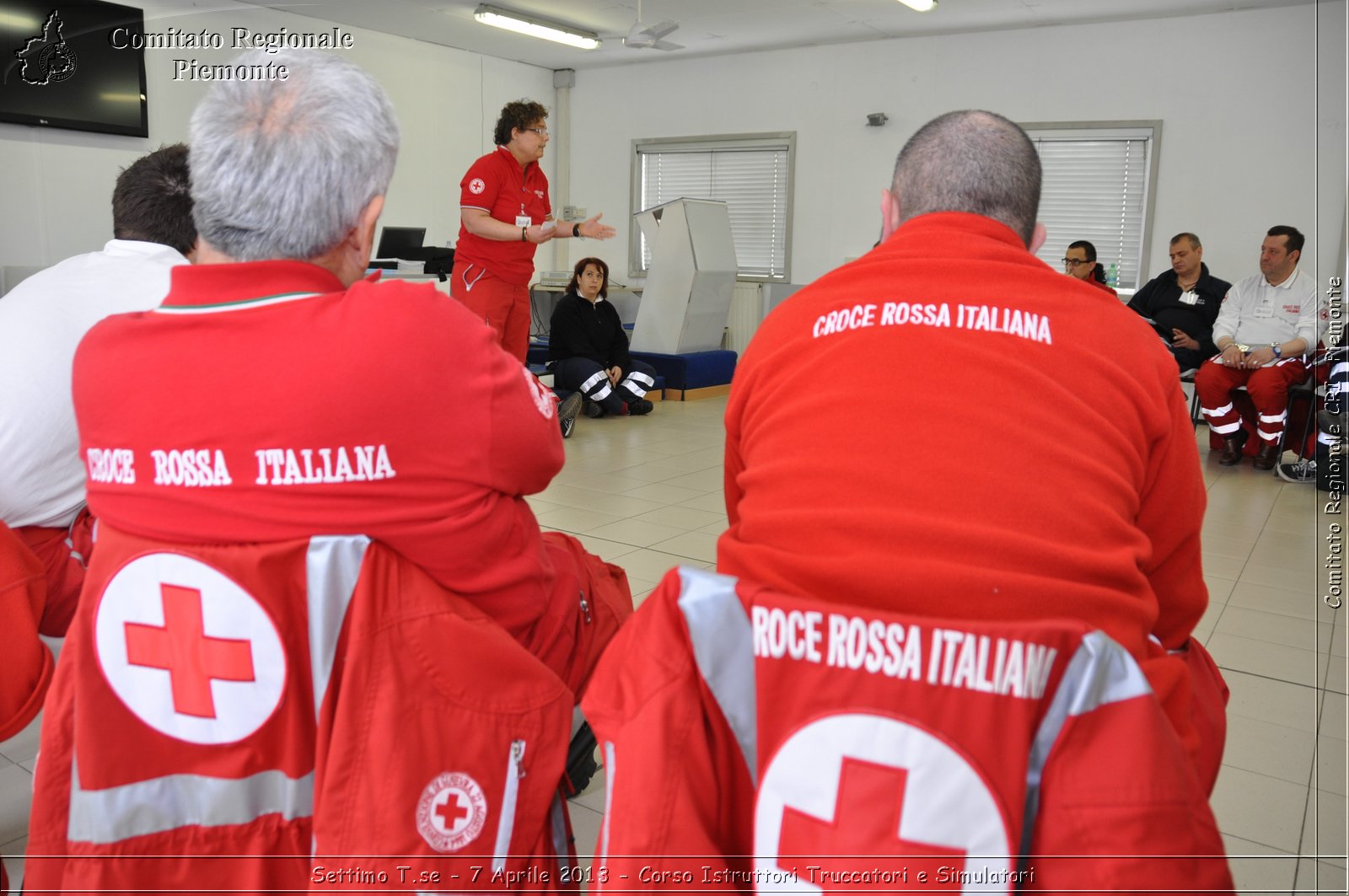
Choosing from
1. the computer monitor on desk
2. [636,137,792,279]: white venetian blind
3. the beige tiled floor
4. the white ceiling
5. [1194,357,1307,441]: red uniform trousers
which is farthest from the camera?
[636,137,792,279]: white venetian blind

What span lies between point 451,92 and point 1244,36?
7.07 meters

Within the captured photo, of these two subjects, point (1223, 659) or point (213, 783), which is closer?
point (213, 783)

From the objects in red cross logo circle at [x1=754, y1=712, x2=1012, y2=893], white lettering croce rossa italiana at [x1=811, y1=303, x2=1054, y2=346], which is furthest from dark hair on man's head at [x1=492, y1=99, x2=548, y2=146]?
red cross logo circle at [x1=754, y1=712, x2=1012, y2=893]

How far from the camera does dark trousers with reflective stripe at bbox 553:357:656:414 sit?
6637 millimetres

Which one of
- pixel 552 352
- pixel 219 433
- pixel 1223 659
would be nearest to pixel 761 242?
pixel 552 352

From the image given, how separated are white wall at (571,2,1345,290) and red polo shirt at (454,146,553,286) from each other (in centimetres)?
474

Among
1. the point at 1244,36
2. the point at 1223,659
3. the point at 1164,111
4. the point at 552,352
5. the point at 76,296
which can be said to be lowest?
the point at 1223,659

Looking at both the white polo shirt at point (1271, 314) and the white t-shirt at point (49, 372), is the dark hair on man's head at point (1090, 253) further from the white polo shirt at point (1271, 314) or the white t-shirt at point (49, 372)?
the white t-shirt at point (49, 372)

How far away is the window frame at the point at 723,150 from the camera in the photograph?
966 cm

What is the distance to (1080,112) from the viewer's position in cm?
818

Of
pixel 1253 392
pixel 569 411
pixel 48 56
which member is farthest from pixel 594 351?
pixel 48 56

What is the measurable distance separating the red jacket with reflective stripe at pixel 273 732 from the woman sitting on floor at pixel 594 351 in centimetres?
561

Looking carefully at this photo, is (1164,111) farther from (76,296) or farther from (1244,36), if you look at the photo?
(76,296)

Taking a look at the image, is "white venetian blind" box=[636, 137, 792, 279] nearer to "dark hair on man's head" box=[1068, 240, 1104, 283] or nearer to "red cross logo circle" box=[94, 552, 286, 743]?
"dark hair on man's head" box=[1068, 240, 1104, 283]
